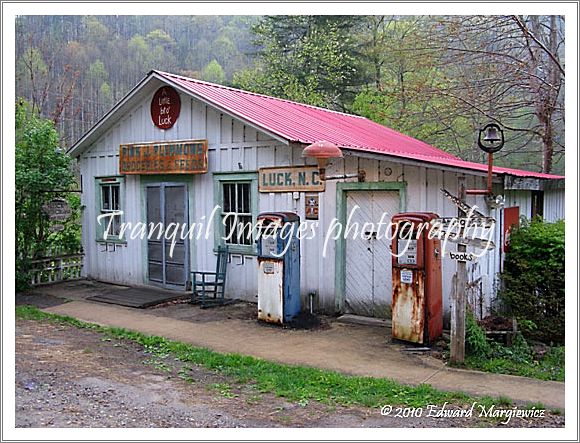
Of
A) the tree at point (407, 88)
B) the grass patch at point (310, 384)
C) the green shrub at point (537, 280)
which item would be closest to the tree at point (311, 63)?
the tree at point (407, 88)

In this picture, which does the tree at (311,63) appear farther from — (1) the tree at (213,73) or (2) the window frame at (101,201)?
(2) the window frame at (101,201)

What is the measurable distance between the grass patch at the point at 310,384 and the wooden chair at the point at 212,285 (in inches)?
99.6

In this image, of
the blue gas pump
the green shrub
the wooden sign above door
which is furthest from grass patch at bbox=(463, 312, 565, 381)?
the wooden sign above door

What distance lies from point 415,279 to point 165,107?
6.16 meters

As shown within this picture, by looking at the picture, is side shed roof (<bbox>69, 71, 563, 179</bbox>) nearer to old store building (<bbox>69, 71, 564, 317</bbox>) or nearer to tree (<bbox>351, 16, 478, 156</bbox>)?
old store building (<bbox>69, 71, 564, 317</bbox>)

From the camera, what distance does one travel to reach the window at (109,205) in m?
12.1

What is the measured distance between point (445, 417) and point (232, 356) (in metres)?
2.72

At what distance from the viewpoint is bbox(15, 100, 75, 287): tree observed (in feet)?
37.3

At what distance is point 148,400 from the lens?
212 inches

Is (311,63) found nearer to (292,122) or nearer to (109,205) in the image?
(109,205)

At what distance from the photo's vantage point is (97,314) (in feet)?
30.8

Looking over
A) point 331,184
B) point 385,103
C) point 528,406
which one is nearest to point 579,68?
point 528,406

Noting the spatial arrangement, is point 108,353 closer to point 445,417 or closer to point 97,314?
point 97,314

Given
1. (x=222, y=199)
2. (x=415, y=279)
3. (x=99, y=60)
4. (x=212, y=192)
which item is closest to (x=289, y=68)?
(x=99, y=60)
